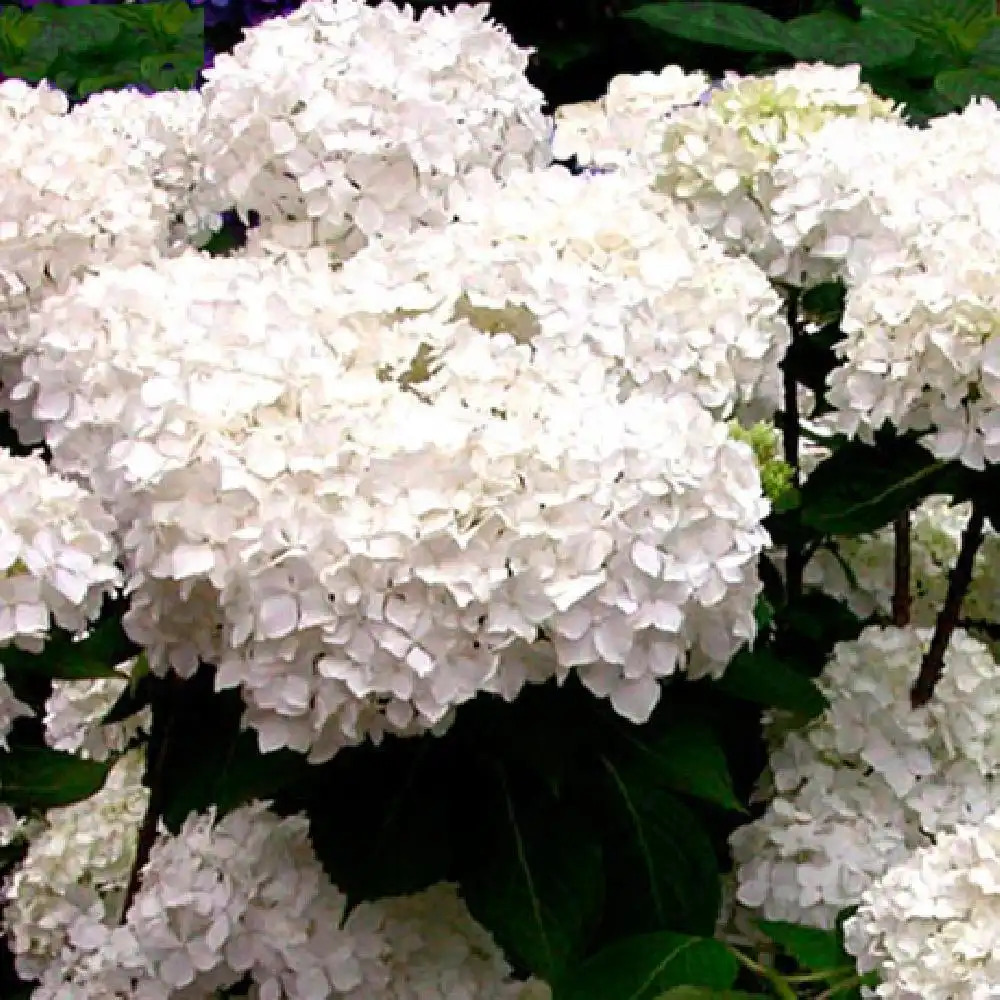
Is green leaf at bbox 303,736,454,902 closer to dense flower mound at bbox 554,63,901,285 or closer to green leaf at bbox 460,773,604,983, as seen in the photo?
green leaf at bbox 460,773,604,983

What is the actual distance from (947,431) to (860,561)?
47 centimetres

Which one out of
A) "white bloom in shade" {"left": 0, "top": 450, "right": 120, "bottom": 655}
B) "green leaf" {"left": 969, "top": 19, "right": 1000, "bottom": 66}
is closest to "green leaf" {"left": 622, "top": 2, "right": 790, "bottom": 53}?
"green leaf" {"left": 969, "top": 19, "right": 1000, "bottom": 66}

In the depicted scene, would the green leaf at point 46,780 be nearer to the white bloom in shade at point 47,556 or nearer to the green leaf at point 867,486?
the white bloom in shade at point 47,556

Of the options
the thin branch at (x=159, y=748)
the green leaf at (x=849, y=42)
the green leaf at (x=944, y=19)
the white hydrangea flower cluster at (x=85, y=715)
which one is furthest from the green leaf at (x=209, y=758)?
the green leaf at (x=944, y=19)

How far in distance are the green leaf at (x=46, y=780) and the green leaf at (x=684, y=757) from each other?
387mm

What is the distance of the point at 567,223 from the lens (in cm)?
136

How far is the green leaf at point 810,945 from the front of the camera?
130 centimetres

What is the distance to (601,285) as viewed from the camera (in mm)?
1297

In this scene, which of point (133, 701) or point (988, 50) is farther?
point (988, 50)

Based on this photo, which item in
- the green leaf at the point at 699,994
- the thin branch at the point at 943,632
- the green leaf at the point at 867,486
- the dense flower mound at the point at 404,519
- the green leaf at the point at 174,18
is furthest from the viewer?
the green leaf at the point at 174,18

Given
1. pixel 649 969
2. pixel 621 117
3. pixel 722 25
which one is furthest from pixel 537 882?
pixel 722 25

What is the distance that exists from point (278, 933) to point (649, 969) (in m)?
0.29

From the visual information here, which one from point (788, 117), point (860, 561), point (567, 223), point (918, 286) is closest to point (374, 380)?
point (567, 223)

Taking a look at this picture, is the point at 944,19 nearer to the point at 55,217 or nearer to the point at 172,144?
the point at 172,144
